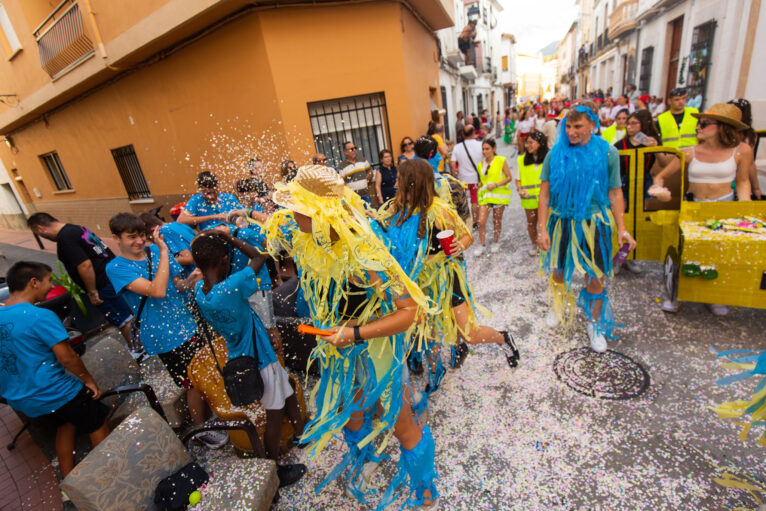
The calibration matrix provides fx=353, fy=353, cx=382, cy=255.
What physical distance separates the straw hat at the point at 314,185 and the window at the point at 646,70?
1887cm

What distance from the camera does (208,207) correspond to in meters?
4.00

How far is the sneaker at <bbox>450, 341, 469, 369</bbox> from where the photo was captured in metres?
3.04

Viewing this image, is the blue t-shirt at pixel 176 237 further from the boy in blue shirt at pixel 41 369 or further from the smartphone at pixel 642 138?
the smartphone at pixel 642 138

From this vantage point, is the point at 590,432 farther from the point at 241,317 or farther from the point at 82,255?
the point at 82,255

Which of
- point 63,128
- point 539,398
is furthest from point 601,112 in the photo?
point 63,128

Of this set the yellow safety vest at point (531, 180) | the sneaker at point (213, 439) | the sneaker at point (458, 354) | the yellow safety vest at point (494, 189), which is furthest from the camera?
the yellow safety vest at point (494, 189)

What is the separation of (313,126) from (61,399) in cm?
579

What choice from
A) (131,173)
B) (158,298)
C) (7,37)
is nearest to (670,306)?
(158,298)

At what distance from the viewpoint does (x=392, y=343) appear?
1.94 metres

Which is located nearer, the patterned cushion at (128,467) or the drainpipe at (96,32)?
the patterned cushion at (128,467)

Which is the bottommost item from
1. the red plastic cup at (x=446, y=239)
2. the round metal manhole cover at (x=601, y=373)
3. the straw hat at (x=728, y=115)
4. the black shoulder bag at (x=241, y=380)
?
the round metal manhole cover at (x=601, y=373)

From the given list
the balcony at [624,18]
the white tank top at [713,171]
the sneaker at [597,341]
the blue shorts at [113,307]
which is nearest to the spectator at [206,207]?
the blue shorts at [113,307]

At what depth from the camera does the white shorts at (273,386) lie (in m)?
2.26

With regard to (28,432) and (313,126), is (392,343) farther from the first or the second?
(313,126)
